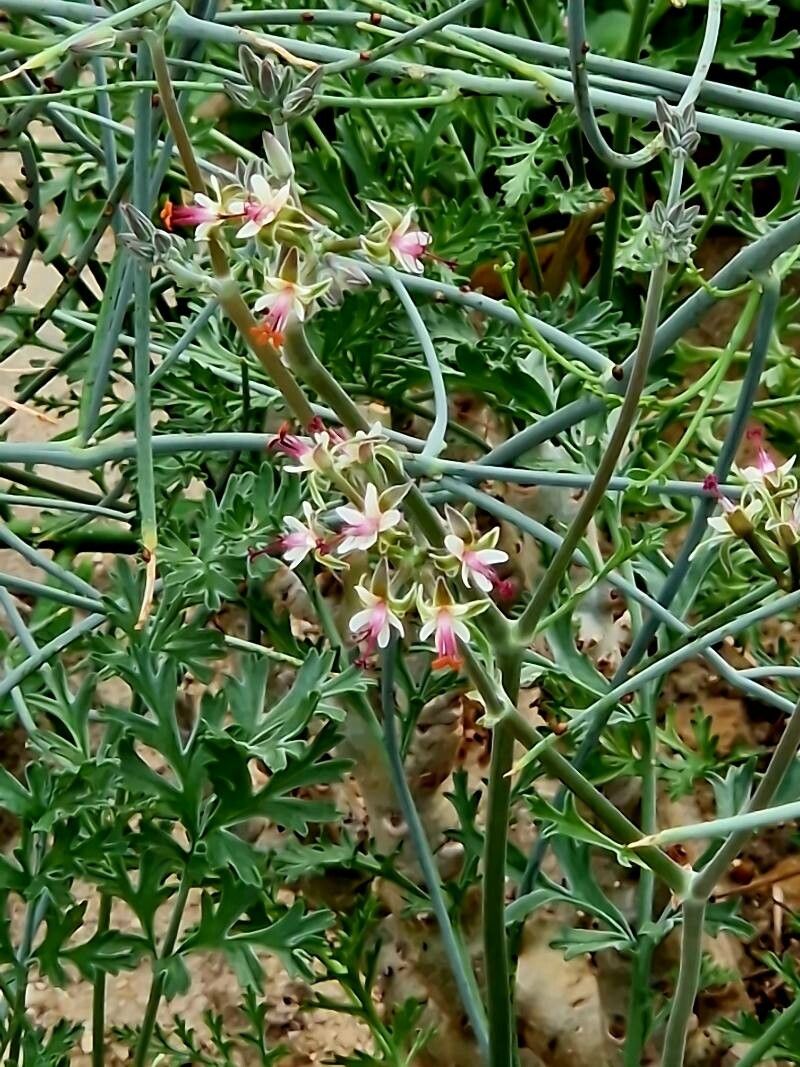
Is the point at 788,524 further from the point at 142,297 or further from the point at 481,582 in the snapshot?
the point at 142,297

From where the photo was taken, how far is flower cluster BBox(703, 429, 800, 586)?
1.40 feet

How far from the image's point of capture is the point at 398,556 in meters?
0.38

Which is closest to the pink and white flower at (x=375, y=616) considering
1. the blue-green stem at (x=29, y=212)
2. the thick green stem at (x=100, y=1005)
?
the thick green stem at (x=100, y=1005)

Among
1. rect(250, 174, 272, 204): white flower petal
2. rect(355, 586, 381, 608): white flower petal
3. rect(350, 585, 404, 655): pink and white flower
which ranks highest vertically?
rect(250, 174, 272, 204): white flower petal

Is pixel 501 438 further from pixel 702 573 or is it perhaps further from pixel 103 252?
pixel 103 252

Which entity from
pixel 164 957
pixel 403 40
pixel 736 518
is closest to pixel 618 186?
pixel 403 40

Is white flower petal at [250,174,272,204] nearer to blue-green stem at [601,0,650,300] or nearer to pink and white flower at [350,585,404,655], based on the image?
pink and white flower at [350,585,404,655]

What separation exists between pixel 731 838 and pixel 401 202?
1.78ft

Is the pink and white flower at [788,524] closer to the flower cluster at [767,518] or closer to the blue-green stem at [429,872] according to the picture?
the flower cluster at [767,518]

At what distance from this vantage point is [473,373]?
0.70m

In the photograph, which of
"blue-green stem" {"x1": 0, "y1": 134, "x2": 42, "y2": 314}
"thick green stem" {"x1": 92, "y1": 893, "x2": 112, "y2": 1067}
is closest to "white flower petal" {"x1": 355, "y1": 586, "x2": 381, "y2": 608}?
"thick green stem" {"x1": 92, "y1": 893, "x2": 112, "y2": 1067}

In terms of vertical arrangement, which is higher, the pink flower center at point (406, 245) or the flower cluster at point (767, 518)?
the pink flower center at point (406, 245)

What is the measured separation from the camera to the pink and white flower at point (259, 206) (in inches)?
14.1

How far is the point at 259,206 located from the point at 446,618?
14cm
